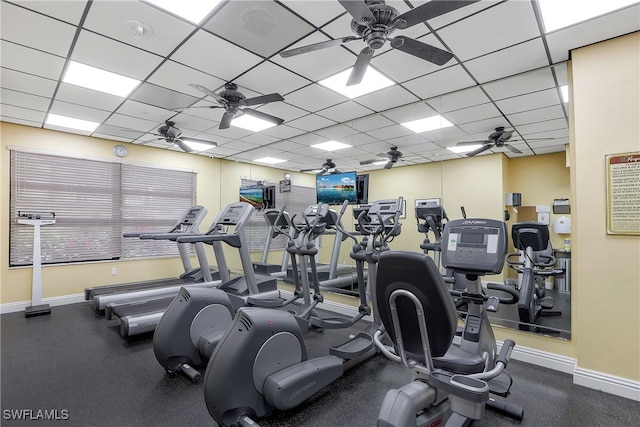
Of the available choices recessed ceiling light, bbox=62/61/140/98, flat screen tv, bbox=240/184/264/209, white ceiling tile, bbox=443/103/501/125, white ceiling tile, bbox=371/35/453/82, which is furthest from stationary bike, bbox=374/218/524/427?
flat screen tv, bbox=240/184/264/209

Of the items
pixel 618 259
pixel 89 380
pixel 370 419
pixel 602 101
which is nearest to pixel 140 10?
pixel 89 380

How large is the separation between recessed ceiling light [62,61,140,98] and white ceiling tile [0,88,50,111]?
0.88 metres

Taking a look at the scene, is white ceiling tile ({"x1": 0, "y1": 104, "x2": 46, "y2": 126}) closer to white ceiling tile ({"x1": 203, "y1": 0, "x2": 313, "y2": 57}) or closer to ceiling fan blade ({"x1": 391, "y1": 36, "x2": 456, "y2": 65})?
white ceiling tile ({"x1": 203, "y1": 0, "x2": 313, "y2": 57})

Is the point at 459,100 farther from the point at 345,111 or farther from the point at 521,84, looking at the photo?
the point at 345,111

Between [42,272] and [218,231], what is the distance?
11.4ft

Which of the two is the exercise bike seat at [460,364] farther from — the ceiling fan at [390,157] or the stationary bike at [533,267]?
the ceiling fan at [390,157]

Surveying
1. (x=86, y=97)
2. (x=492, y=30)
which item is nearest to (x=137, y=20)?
(x=86, y=97)

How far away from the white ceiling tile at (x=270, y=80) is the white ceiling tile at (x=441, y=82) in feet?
4.26

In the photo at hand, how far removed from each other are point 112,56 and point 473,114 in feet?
14.4

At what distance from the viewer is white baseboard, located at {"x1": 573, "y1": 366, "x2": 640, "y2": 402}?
242 cm

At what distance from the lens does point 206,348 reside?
267 centimetres

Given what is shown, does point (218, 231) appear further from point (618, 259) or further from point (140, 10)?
point (618, 259)

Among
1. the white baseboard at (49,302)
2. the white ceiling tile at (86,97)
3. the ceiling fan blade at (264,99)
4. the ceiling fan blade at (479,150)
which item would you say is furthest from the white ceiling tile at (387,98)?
the white baseboard at (49,302)

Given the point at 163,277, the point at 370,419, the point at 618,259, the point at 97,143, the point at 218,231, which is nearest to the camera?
the point at 370,419
